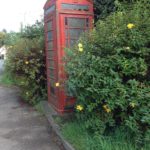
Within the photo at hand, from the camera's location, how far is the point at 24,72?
8.76 m

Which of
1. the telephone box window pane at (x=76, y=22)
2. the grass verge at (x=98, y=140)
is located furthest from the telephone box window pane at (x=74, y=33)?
the grass verge at (x=98, y=140)

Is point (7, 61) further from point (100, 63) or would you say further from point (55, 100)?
point (100, 63)

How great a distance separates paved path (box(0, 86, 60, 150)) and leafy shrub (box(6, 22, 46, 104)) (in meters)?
0.53

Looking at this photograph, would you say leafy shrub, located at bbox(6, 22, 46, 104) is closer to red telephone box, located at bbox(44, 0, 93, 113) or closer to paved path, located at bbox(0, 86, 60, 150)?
paved path, located at bbox(0, 86, 60, 150)

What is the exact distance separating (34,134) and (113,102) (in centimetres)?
264

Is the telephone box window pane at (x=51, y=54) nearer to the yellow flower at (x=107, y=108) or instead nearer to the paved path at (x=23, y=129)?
the paved path at (x=23, y=129)

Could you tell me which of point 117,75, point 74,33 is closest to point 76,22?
point 74,33

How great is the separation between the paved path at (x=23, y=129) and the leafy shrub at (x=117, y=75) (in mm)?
1305

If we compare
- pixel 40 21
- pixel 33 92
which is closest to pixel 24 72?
Answer: pixel 33 92

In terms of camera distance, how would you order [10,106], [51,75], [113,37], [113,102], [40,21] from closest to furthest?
1. [113,102]
2. [113,37]
3. [51,75]
4. [10,106]
5. [40,21]

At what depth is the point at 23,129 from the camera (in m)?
6.69

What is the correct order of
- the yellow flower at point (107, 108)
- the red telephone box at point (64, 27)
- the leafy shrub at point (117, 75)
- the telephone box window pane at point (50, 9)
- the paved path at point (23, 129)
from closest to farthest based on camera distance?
1. the leafy shrub at point (117, 75)
2. the yellow flower at point (107, 108)
3. the paved path at point (23, 129)
4. the red telephone box at point (64, 27)
5. the telephone box window pane at point (50, 9)

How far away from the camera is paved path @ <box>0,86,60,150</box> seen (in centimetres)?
563

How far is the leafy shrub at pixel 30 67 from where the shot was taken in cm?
862
